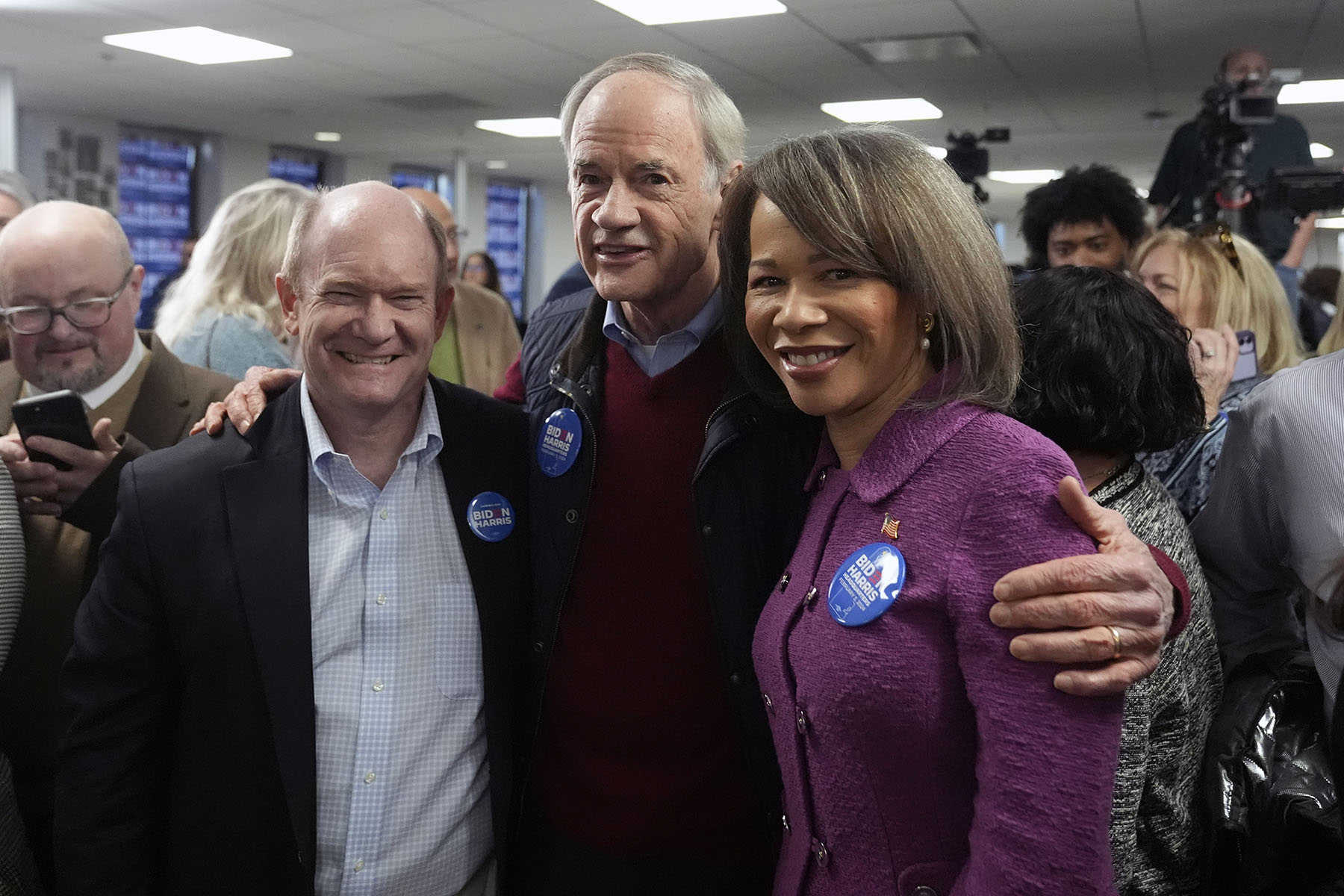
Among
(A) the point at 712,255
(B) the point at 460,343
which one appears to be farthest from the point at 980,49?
(A) the point at 712,255

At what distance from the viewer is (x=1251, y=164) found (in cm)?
542

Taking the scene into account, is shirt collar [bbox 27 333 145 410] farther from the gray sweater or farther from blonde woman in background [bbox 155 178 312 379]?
the gray sweater

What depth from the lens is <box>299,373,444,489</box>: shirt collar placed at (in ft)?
5.28

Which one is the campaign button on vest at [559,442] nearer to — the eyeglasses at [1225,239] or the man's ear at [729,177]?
the man's ear at [729,177]

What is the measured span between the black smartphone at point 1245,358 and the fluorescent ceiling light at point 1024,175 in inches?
482

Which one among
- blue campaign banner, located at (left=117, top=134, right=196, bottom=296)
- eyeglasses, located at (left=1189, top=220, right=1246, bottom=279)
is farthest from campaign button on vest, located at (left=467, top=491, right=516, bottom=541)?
blue campaign banner, located at (left=117, top=134, right=196, bottom=296)

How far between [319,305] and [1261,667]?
1.50 meters

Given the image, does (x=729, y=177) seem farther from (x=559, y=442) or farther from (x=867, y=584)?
(x=867, y=584)

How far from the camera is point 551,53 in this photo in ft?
25.2

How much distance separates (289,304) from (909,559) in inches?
40.9

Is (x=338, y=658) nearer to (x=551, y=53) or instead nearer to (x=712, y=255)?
(x=712, y=255)

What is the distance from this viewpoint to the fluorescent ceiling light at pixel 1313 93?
27.4 feet

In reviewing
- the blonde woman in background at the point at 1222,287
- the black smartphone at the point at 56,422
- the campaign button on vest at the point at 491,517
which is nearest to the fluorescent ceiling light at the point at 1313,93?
the blonde woman in background at the point at 1222,287

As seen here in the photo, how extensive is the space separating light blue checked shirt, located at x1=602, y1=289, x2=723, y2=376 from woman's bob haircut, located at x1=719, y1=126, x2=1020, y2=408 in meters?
0.43
